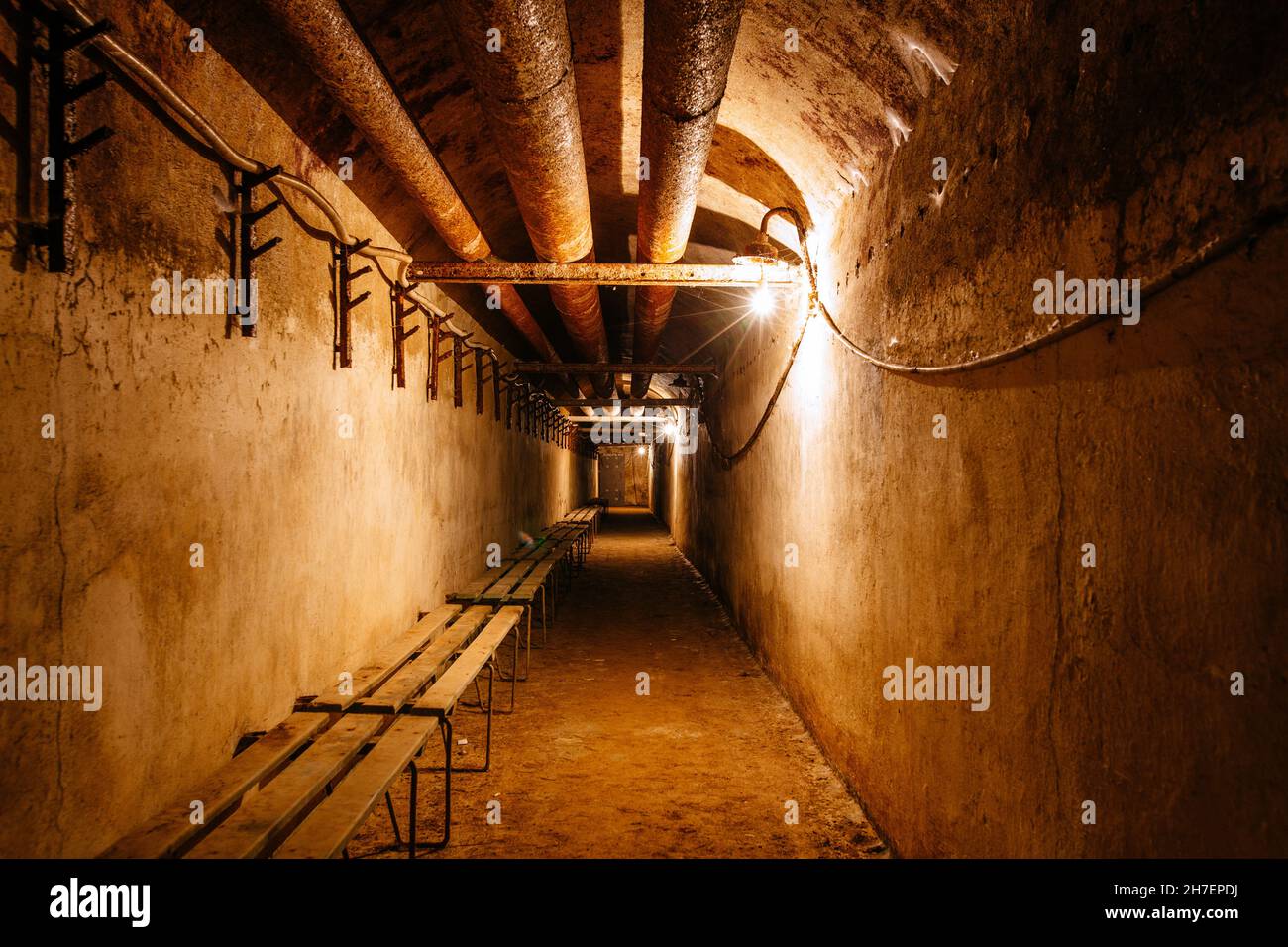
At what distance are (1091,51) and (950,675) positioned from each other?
212 centimetres

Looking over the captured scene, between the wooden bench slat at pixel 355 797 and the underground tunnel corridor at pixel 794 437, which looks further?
the wooden bench slat at pixel 355 797

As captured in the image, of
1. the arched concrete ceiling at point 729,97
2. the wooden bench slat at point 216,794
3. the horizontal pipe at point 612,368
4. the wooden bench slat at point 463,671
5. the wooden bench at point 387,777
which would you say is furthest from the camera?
the horizontal pipe at point 612,368

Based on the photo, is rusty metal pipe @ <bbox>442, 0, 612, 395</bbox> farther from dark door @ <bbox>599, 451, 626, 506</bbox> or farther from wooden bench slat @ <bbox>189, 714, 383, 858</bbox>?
dark door @ <bbox>599, 451, 626, 506</bbox>

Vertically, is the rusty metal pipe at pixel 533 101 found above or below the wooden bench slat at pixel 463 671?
above

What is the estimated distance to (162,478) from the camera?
8.05 feet

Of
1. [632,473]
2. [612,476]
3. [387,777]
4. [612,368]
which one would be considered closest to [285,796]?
[387,777]

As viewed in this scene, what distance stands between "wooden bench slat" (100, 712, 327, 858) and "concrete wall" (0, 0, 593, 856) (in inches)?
4.0

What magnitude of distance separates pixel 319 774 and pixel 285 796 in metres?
0.20

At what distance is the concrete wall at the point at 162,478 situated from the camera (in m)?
1.92

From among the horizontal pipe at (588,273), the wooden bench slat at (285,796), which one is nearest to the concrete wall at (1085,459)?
the horizontal pipe at (588,273)

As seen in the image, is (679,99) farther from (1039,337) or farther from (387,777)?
(387,777)

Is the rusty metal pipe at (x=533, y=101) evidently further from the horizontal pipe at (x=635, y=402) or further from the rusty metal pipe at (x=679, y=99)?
the horizontal pipe at (x=635, y=402)

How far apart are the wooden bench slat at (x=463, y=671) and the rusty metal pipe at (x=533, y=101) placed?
8.93 ft
